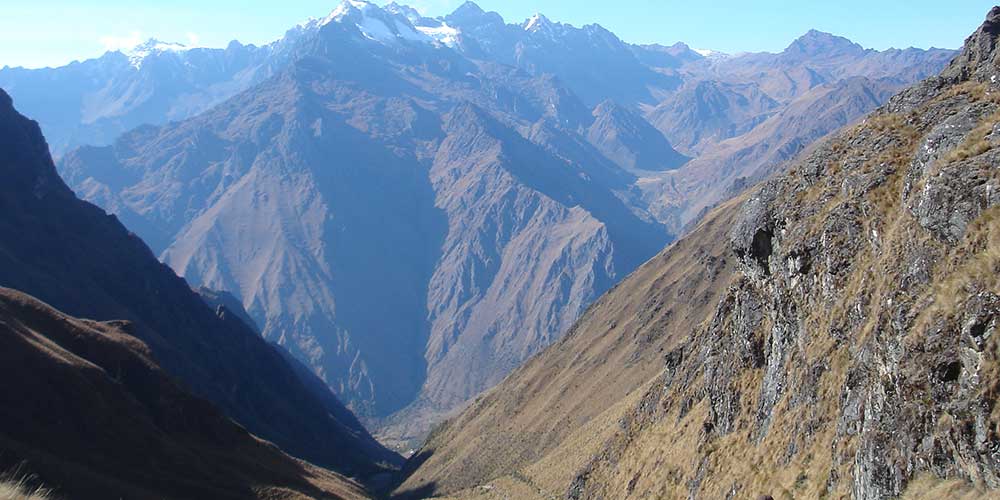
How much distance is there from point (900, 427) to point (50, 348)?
81.2m

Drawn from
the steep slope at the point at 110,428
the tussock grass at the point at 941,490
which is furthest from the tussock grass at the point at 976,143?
the steep slope at the point at 110,428

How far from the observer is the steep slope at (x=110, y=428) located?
65.2 meters

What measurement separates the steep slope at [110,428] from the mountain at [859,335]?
38984 millimetres

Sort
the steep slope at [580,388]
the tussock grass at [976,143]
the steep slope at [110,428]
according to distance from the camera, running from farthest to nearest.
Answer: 1. the steep slope at [580,388]
2. the steep slope at [110,428]
3. the tussock grass at [976,143]

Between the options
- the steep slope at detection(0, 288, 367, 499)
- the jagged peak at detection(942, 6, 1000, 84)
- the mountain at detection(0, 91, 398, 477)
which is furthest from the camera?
the mountain at detection(0, 91, 398, 477)

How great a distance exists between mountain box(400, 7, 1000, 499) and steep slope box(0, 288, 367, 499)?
1535 inches

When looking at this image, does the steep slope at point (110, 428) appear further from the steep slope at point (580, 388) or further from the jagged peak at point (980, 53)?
the jagged peak at point (980, 53)

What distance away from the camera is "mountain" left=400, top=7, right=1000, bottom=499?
87.1 feet

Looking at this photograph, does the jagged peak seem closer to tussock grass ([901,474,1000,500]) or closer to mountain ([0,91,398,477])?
tussock grass ([901,474,1000,500])

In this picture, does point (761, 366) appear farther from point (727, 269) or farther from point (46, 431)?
point (727, 269)

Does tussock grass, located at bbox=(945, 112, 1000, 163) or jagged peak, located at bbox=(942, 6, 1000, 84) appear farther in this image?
jagged peak, located at bbox=(942, 6, 1000, 84)

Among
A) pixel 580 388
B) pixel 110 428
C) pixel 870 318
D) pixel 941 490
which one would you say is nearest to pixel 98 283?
→ pixel 580 388

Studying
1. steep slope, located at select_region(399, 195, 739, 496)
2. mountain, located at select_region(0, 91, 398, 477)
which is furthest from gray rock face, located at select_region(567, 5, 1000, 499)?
mountain, located at select_region(0, 91, 398, 477)

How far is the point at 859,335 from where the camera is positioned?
112ft
